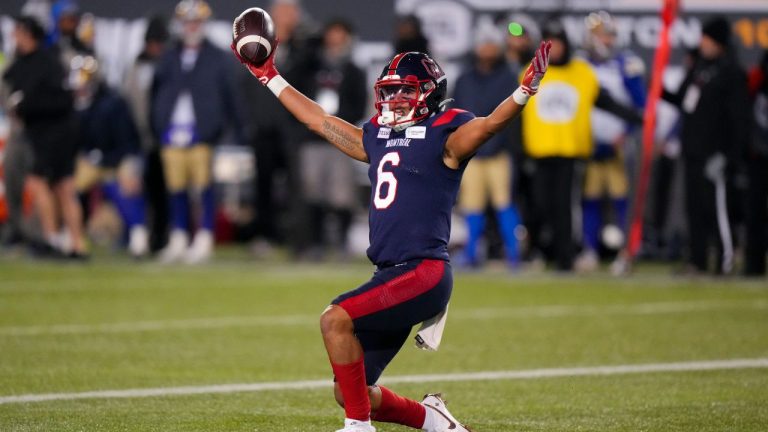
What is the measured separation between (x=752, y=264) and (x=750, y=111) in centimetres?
149

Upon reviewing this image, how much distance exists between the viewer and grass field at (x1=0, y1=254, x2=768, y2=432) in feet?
21.8

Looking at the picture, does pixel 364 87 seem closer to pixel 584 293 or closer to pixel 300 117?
pixel 584 293

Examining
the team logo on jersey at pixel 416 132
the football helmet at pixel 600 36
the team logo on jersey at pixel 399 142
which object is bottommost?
the team logo on jersey at pixel 399 142

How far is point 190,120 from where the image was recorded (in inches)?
599

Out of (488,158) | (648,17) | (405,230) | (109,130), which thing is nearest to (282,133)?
(109,130)

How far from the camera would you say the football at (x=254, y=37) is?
680 centimetres

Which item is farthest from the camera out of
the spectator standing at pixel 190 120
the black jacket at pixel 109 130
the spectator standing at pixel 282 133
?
the black jacket at pixel 109 130

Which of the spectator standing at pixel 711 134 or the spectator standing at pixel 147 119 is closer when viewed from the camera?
the spectator standing at pixel 711 134

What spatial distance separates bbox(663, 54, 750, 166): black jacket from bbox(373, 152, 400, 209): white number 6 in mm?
7841

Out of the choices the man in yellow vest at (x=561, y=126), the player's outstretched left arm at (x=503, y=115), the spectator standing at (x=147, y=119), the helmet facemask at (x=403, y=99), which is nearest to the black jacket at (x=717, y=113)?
the man in yellow vest at (x=561, y=126)

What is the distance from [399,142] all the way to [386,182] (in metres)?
0.20

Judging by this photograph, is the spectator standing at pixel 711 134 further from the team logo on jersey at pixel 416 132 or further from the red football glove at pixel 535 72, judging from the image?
the red football glove at pixel 535 72

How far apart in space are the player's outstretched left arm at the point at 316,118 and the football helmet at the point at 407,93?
22 cm

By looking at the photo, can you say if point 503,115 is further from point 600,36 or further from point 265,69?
point 600,36
